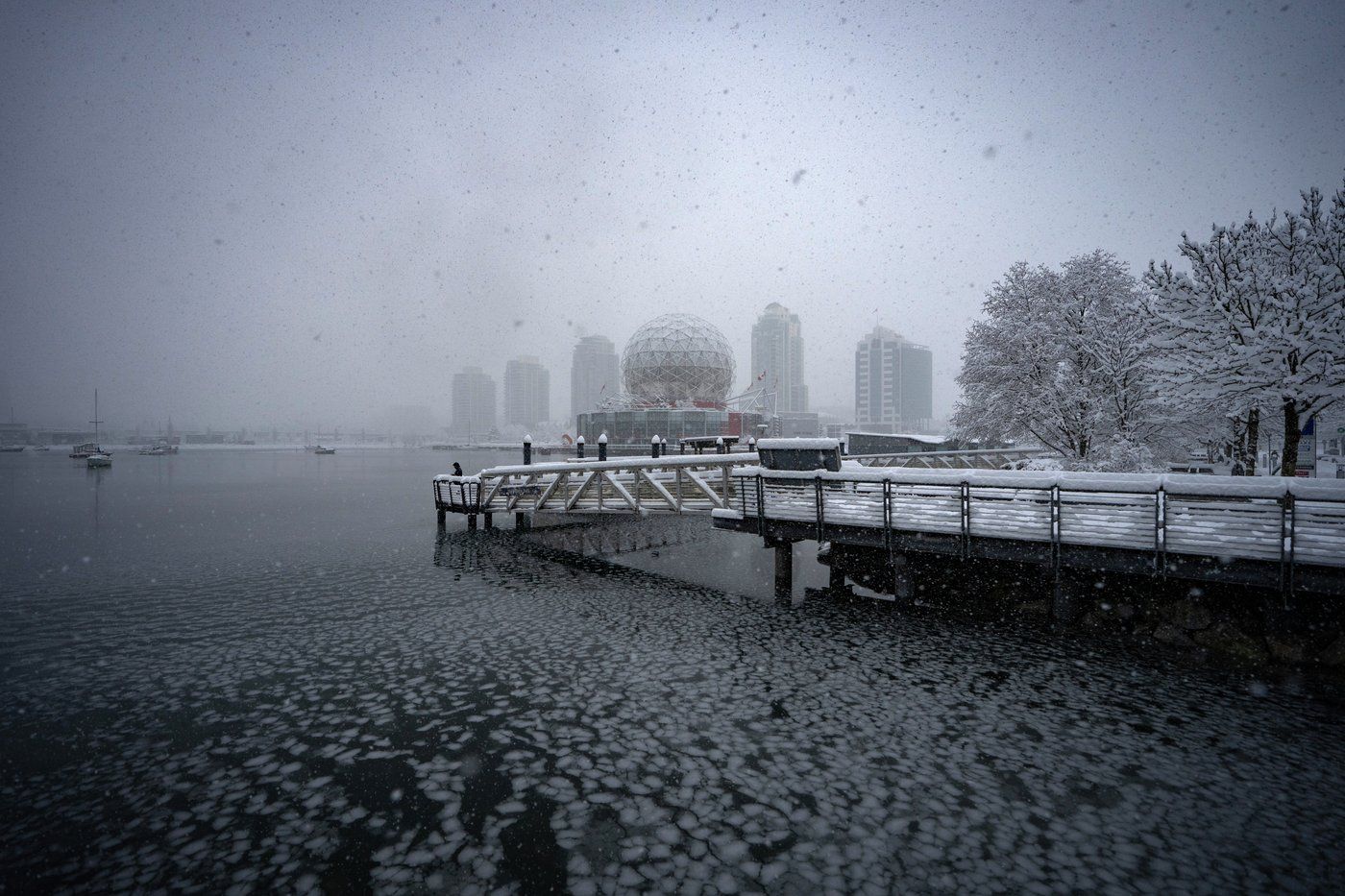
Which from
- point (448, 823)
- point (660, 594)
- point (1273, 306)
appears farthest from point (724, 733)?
point (1273, 306)

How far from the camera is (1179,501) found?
9.38 meters

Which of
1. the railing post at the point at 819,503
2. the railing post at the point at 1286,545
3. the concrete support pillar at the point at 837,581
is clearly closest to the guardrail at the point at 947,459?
the concrete support pillar at the point at 837,581

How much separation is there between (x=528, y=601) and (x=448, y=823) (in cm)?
850

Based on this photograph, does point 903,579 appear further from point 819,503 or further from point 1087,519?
point 1087,519

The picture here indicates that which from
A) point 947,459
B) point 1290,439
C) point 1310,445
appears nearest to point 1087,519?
point 1290,439

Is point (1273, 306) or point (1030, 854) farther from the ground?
point (1273, 306)

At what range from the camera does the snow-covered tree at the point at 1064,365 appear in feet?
68.4

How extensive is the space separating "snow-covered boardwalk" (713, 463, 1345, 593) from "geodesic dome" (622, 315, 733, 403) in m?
54.0

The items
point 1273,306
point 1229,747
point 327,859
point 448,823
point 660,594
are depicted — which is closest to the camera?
point 327,859

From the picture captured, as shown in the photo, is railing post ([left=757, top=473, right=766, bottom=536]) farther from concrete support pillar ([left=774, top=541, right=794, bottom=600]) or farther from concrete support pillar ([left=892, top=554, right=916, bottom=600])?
concrete support pillar ([left=892, top=554, right=916, bottom=600])

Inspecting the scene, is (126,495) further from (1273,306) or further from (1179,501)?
(1273,306)

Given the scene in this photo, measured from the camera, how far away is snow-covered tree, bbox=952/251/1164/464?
2086cm

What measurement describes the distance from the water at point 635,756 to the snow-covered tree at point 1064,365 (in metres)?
13.9

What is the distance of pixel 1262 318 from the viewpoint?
1339 centimetres
